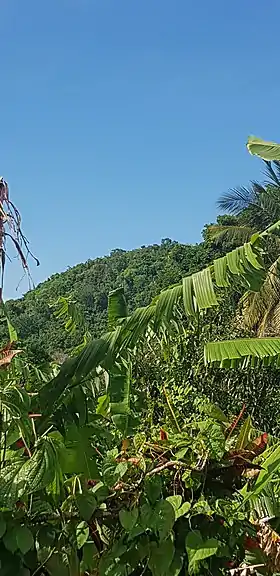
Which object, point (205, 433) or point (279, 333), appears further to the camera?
point (279, 333)

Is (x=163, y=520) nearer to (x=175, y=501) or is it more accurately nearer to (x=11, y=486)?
(x=175, y=501)

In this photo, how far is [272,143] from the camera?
376 cm

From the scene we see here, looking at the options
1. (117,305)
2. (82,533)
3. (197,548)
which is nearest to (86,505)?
(82,533)

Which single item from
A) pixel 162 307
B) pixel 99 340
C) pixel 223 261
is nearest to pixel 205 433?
pixel 99 340

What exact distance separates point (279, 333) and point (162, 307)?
10.7 metres

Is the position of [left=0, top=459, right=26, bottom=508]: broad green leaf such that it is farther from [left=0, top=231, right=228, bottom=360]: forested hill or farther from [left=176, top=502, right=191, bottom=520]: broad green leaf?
[left=0, top=231, right=228, bottom=360]: forested hill

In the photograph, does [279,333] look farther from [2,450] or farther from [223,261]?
[2,450]

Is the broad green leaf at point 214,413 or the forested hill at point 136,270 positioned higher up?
the forested hill at point 136,270

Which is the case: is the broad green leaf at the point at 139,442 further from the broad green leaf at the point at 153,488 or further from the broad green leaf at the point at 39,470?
the broad green leaf at the point at 39,470

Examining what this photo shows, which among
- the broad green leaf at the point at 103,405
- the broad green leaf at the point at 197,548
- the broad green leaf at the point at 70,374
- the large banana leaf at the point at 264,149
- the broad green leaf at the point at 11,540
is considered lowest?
the broad green leaf at the point at 197,548

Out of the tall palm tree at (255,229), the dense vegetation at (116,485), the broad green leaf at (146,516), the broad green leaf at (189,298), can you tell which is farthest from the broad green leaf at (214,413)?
the tall palm tree at (255,229)

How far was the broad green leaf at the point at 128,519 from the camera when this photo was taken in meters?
1.79

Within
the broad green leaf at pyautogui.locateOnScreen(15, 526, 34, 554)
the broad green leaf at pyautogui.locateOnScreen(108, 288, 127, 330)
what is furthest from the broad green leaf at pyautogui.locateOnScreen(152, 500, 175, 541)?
the broad green leaf at pyautogui.locateOnScreen(108, 288, 127, 330)

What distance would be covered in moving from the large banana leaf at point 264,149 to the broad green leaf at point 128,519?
2.33 meters
